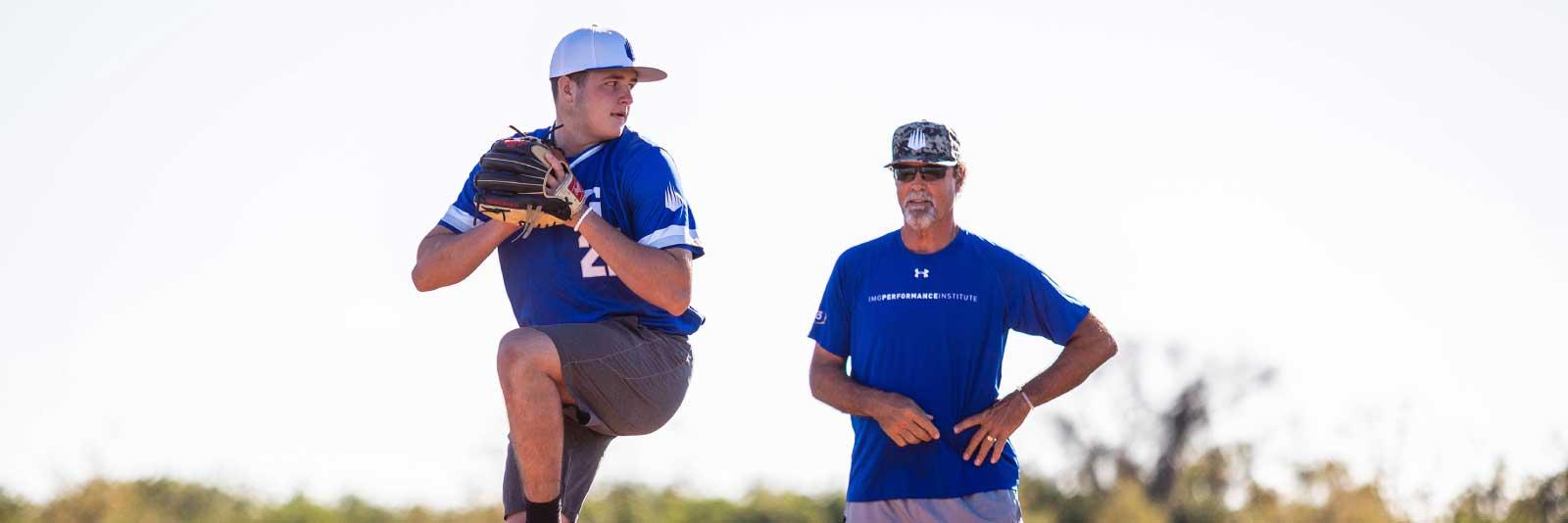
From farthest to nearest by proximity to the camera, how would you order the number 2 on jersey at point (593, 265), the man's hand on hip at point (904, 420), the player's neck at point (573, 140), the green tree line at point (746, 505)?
the green tree line at point (746, 505)
the player's neck at point (573, 140)
the man's hand on hip at point (904, 420)
the number 2 on jersey at point (593, 265)

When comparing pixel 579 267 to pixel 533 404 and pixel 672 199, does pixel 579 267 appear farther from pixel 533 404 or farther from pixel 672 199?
pixel 533 404

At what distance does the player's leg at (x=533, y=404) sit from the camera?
6.48 metres

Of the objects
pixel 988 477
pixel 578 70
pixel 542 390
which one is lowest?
pixel 988 477

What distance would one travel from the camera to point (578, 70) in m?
7.17

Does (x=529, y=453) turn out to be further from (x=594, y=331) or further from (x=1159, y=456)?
(x=1159, y=456)

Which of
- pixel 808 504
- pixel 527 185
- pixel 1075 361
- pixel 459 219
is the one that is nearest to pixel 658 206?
pixel 527 185

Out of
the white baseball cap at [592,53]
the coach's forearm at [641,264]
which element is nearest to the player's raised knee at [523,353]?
the coach's forearm at [641,264]

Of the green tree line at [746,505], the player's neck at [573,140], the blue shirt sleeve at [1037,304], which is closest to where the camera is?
the player's neck at [573,140]

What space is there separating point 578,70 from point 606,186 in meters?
0.50

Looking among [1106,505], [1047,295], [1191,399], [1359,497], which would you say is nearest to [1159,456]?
[1191,399]

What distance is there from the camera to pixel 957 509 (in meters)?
7.27

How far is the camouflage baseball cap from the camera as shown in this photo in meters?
7.46

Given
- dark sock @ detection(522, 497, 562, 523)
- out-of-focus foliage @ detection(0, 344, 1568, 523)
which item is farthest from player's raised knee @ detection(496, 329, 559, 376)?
out-of-focus foliage @ detection(0, 344, 1568, 523)

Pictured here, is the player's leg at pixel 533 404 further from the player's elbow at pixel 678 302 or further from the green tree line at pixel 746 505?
the green tree line at pixel 746 505
